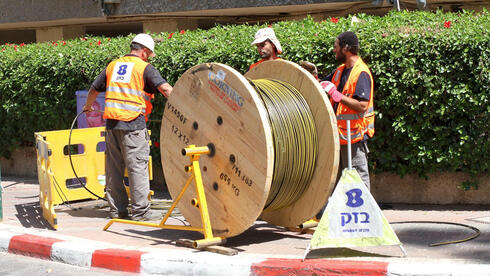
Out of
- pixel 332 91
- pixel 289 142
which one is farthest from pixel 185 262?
pixel 332 91

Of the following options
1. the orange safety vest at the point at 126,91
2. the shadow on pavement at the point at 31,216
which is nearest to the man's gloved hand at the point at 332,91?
the orange safety vest at the point at 126,91

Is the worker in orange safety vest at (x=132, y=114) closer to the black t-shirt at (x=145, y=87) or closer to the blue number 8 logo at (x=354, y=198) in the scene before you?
the black t-shirt at (x=145, y=87)

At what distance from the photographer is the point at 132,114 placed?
7992 mm

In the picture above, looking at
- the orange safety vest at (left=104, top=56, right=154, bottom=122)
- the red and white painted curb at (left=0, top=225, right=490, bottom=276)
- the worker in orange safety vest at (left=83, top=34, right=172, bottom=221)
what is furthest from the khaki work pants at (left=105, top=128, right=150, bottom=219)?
the red and white painted curb at (left=0, top=225, right=490, bottom=276)

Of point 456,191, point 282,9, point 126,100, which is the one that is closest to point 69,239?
point 126,100

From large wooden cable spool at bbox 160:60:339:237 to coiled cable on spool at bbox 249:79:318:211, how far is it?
7 cm

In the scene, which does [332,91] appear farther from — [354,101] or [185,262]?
[185,262]

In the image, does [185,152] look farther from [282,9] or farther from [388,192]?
[282,9]

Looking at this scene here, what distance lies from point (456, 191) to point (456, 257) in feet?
8.83

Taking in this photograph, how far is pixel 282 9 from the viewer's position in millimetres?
18062

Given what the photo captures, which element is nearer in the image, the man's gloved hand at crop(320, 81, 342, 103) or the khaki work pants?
the man's gloved hand at crop(320, 81, 342, 103)

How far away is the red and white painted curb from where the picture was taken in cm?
552

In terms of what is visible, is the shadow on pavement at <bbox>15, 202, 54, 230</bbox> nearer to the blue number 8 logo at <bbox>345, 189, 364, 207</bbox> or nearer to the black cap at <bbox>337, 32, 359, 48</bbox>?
the blue number 8 logo at <bbox>345, 189, 364, 207</bbox>

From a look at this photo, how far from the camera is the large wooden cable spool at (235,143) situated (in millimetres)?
6109
